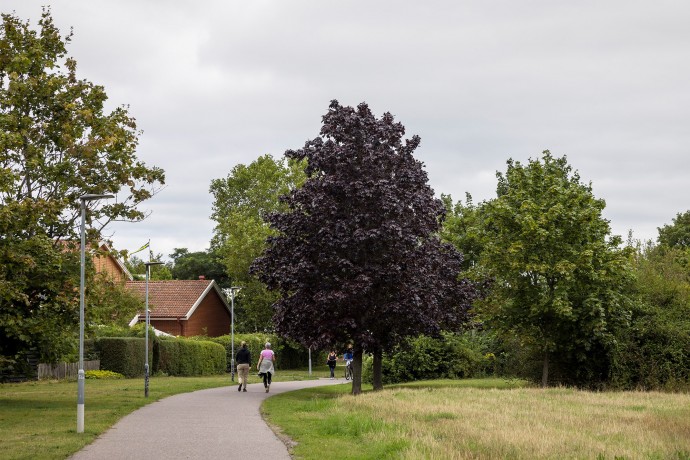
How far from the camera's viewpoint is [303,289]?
31.6 metres

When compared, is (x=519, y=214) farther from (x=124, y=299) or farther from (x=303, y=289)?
(x=124, y=299)

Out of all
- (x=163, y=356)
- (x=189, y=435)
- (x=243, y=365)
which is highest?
(x=163, y=356)

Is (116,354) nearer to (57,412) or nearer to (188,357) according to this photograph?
(188,357)

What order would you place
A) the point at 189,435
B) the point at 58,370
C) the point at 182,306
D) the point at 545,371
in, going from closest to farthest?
the point at 189,435 < the point at 545,371 < the point at 58,370 < the point at 182,306

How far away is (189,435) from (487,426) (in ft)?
19.4

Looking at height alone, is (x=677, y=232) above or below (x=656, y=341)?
above

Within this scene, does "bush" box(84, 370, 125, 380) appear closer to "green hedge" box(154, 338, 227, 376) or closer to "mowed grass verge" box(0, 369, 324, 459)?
"mowed grass verge" box(0, 369, 324, 459)

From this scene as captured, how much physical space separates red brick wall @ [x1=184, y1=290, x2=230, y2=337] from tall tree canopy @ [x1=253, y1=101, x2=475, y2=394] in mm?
38072

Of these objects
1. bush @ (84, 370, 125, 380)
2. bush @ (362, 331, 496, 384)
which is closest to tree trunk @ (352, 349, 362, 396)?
bush @ (362, 331, 496, 384)

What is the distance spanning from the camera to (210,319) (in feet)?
247

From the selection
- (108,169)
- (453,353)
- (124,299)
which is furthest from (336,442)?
(124,299)

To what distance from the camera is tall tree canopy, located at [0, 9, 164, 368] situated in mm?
24469

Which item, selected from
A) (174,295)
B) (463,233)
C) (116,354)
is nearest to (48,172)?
(116,354)

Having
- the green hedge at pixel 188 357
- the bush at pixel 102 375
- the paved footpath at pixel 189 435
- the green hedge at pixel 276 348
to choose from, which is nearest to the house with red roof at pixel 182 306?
the green hedge at pixel 276 348
